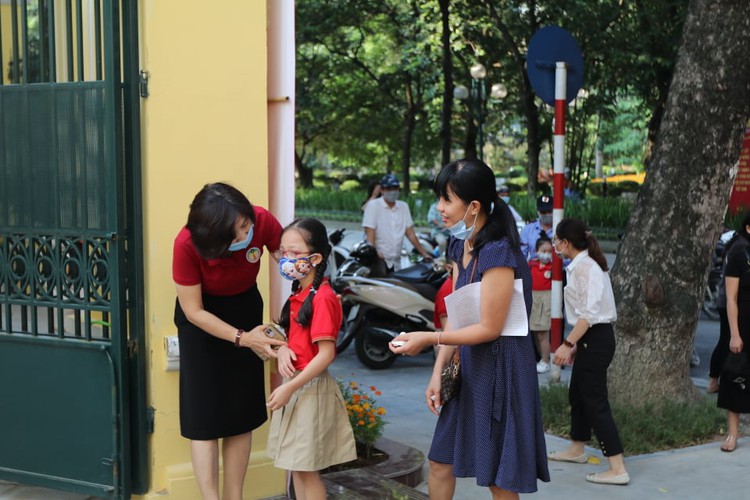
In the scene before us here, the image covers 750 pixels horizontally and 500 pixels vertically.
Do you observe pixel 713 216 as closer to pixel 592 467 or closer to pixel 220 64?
pixel 592 467

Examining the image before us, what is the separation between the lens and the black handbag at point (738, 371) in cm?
618

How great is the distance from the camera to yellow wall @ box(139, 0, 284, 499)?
4.52 m

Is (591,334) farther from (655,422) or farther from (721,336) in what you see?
(721,336)

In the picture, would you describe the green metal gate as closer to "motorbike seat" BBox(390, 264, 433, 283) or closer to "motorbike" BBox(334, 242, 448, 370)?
"motorbike" BBox(334, 242, 448, 370)

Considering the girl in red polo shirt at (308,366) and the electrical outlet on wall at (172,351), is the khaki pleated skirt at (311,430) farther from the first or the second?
the electrical outlet on wall at (172,351)

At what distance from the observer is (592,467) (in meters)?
5.86

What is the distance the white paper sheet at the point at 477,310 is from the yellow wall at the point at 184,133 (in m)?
1.40

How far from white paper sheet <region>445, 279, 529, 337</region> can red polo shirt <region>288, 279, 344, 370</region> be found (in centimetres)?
49

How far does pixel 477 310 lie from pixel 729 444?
10.8ft

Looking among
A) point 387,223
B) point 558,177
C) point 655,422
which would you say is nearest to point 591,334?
point 655,422

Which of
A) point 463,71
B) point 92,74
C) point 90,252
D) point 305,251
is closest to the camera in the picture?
point 305,251

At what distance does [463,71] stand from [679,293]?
926 inches

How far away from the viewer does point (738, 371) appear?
6.22 metres

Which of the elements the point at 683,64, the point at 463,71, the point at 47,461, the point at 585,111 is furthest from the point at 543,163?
the point at 47,461
